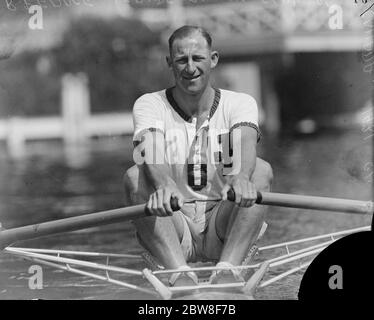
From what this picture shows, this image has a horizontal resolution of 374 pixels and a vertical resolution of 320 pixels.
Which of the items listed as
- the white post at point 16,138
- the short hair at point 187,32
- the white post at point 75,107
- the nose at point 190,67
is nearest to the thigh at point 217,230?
the nose at point 190,67

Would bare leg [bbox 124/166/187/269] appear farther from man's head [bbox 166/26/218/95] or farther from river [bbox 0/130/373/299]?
man's head [bbox 166/26/218/95]

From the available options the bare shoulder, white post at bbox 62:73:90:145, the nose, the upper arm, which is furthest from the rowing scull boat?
white post at bbox 62:73:90:145

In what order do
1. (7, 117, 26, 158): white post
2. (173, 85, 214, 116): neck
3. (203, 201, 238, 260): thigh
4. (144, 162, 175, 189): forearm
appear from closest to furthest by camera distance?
1. (144, 162, 175, 189): forearm
2. (203, 201, 238, 260): thigh
3. (173, 85, 214, 116): neck
4. (7, 117, 26, 158): white post

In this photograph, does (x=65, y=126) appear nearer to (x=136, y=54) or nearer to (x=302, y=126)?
(x=136, y=54)

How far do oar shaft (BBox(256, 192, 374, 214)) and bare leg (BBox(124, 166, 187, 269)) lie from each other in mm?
310

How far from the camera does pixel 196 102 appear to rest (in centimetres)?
339

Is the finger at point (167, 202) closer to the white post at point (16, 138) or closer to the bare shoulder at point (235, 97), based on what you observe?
the bare shoulder at point (235, 97)

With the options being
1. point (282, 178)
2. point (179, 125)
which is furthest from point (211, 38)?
point (282, 178)

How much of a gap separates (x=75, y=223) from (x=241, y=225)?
0.53 m

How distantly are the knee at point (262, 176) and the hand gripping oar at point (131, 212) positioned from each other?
0.43 ft

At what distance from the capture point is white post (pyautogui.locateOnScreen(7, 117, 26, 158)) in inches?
168

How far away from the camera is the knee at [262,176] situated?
326 cm

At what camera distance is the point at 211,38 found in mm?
3465

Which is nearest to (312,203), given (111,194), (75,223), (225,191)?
(225,191)
